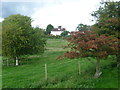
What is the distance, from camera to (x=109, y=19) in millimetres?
6680

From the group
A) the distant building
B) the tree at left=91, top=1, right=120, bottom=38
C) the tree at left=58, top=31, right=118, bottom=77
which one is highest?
the distant building

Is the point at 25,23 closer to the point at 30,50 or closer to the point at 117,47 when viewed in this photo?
the point at 30,50

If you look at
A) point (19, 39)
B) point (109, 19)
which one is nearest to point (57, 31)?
point (19, 39)

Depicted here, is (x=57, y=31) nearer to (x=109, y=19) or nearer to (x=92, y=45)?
(x=109, y=19)

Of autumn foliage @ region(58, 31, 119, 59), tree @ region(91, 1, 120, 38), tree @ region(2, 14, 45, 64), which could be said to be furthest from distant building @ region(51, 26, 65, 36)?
autumn foliage @ region(58, 31, 119, 59)

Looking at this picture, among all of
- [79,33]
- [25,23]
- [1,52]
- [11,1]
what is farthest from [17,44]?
[79,33]

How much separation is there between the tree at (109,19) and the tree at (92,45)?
4.02ft

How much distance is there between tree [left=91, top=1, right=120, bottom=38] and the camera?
670cm

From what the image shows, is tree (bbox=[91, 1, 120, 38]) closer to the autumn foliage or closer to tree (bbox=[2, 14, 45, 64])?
the autumn foliage

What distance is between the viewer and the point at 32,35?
13.6m

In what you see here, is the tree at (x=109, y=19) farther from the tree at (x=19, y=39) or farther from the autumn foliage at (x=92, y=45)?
the tree at (x=19, y=39)

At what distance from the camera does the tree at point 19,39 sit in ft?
40.1

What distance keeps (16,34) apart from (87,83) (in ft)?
29.6

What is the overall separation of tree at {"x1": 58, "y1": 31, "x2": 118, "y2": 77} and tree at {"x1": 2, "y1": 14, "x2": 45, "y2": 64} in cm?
763
